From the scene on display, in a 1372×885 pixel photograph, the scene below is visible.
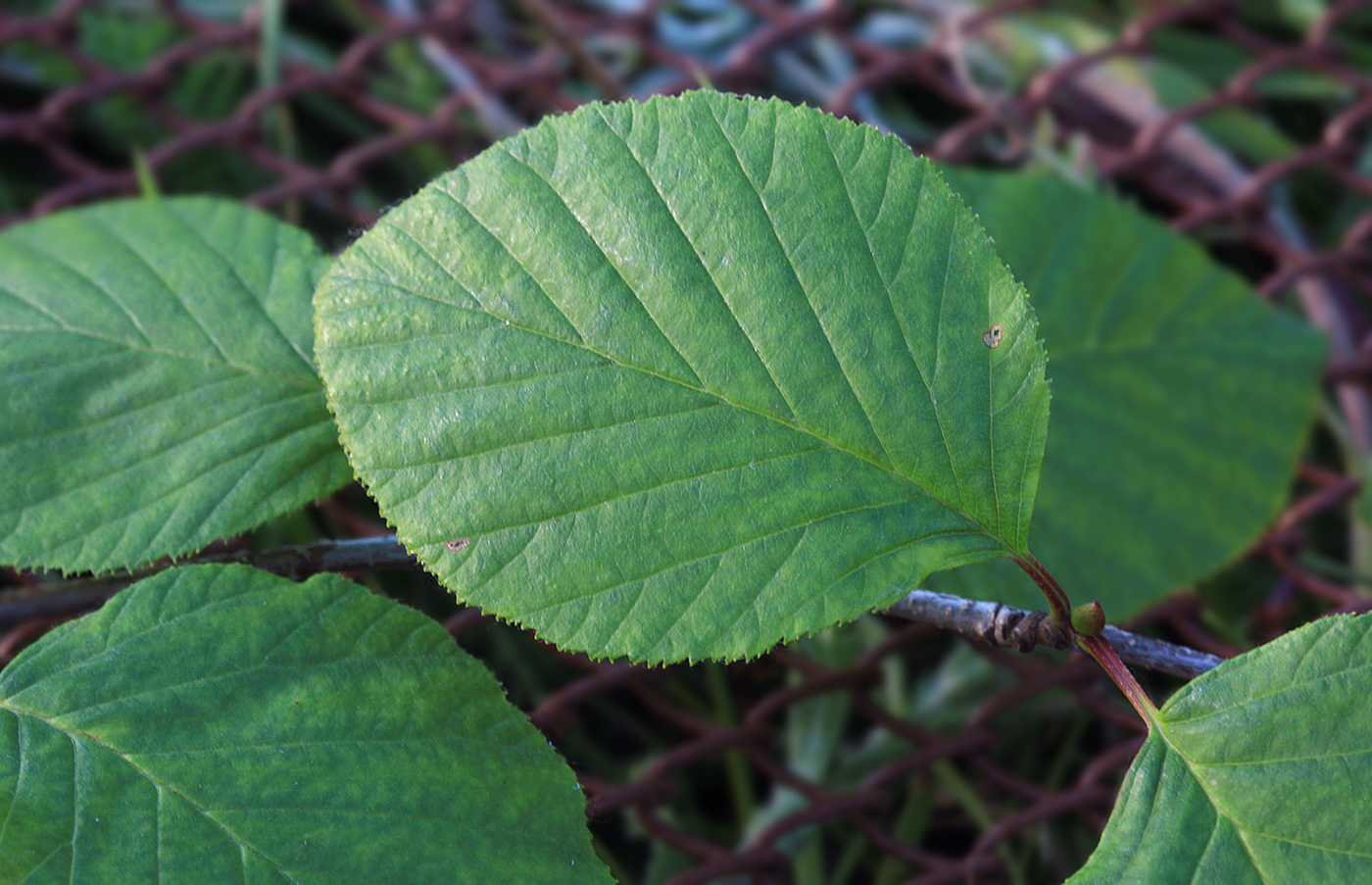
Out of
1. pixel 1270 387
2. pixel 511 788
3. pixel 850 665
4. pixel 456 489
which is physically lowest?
pixel 850 665

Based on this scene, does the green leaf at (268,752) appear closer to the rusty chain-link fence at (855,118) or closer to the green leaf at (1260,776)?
the green leaf at (1260,776)

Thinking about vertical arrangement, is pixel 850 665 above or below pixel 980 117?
below

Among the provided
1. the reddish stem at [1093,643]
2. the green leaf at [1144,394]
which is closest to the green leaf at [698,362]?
the reddish stem at [1093,643]

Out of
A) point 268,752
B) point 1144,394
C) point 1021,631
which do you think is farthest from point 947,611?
point 1144,394

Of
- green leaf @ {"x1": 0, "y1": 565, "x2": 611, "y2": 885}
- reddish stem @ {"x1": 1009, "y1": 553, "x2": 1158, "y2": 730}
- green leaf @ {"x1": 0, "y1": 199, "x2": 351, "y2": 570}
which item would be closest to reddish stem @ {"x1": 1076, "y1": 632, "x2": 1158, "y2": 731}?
A: reddish stem @ {"x1": 1009, "y1": 553, "x2": 1158, "y2": 730}

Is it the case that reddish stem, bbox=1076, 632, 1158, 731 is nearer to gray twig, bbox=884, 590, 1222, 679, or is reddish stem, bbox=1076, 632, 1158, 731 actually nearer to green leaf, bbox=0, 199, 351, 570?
gray twig, bbox=884, 590, 1222, 679

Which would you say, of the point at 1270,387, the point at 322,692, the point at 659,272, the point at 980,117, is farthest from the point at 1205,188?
the point at 322,692

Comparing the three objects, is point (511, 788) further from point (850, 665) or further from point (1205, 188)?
point (1205, 188)
